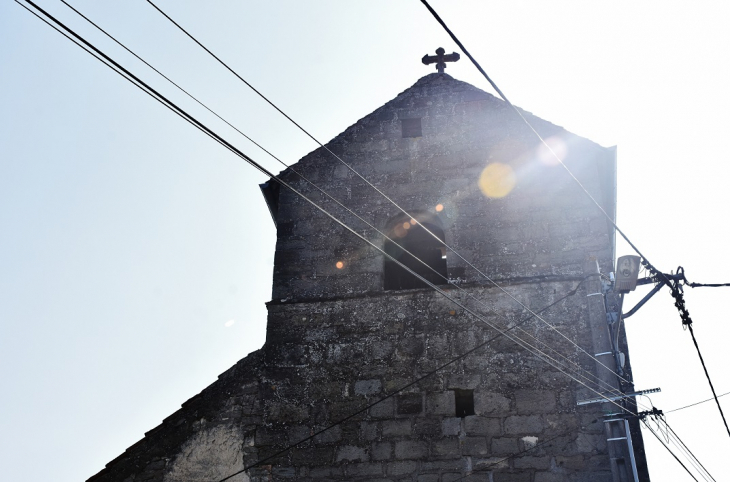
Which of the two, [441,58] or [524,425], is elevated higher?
[441,58]

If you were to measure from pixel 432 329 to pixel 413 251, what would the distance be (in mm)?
1262

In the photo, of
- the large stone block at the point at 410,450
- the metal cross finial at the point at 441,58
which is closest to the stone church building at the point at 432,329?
the large stone block at the point at 410,450

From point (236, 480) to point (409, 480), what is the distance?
1741 mm

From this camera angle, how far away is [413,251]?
840 centimetres

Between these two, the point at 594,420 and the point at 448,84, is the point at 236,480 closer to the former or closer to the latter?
the point at 594,420

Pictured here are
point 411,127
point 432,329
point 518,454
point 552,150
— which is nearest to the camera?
point 518,454

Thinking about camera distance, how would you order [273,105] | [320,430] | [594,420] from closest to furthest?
[273,105]
[594,420]
[320,430]

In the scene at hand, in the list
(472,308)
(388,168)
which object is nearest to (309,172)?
(388,168)

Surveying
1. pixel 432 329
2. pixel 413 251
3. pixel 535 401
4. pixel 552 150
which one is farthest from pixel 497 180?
pixel 535 401

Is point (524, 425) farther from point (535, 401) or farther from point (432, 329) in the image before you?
point (432, 329)

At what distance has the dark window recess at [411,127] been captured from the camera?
8703mm

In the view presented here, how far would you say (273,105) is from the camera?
5762mm

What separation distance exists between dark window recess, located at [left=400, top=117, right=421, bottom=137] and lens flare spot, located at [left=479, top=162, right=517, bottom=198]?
1.01 m

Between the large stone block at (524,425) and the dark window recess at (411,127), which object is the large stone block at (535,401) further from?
the dark window recess at (411,127)
